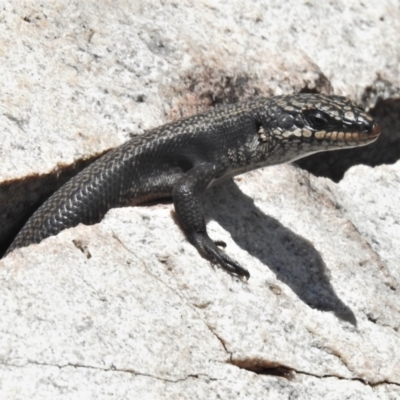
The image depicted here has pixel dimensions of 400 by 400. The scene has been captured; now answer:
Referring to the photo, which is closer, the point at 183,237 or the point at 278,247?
the point at 183,237

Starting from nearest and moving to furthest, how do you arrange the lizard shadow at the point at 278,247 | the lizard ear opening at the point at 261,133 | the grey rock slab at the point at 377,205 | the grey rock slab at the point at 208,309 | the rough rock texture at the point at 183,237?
the grey rock slab at the point at 208,309 < the rough rock texture at the point at 183,237 < the lizard shadow at the point at 278,247 < the lizard ear opening at the point at 261,133 < the grey rock slab at the point at 377,205

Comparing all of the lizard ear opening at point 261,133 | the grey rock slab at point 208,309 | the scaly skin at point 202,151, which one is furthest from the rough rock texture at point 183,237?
the lizard ear opening at point 261,133

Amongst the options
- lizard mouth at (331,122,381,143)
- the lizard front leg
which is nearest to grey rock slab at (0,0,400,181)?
the lizard front leg

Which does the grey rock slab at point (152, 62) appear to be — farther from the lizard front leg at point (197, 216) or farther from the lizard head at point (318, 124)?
the lizard head at point (318, 124)

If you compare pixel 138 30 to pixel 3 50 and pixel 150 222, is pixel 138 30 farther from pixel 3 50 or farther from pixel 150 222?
pixel 150 222

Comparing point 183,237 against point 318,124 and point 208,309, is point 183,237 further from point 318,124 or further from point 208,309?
point 318,124

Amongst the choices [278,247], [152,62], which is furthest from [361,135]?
[152,62]

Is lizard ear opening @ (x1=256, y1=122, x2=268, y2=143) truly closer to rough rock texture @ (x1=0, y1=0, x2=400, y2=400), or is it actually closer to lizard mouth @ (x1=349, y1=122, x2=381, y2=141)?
rough rock texture @ (x1=0, y1=0, x2=400, y2=400)
